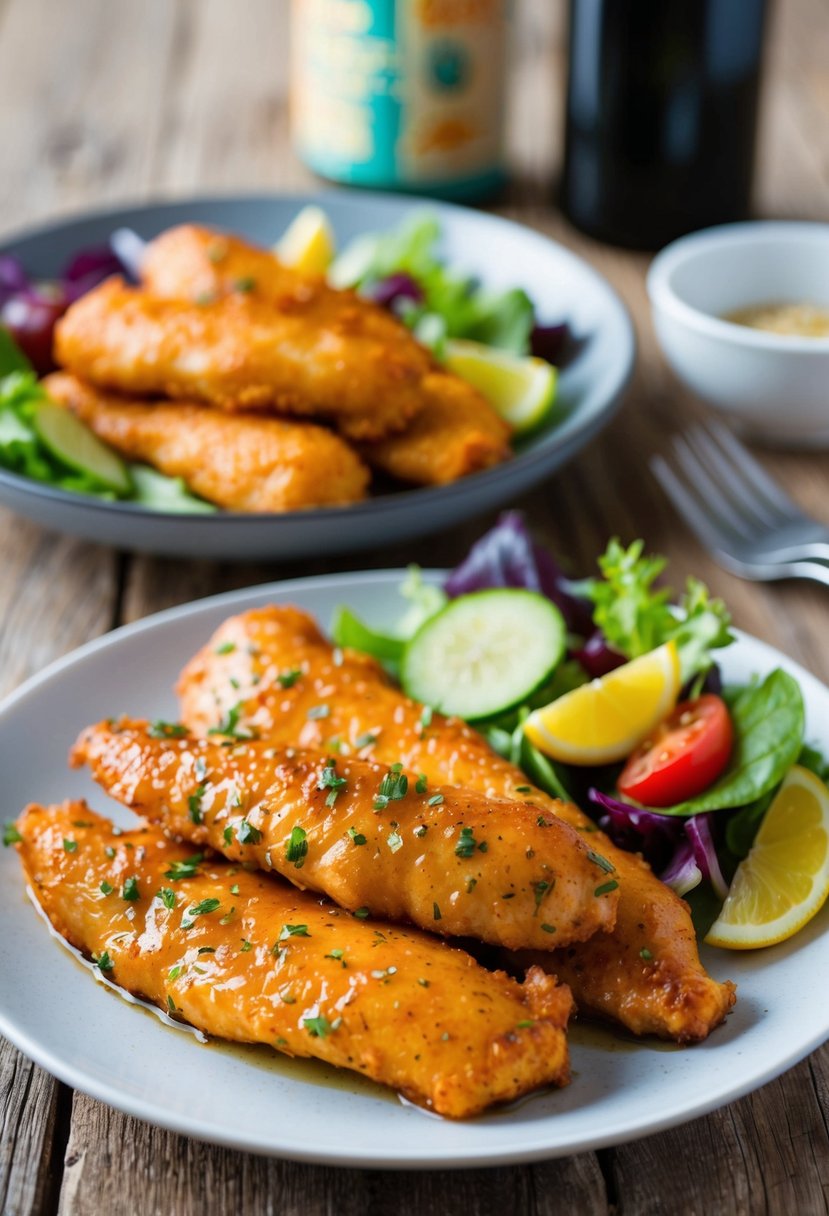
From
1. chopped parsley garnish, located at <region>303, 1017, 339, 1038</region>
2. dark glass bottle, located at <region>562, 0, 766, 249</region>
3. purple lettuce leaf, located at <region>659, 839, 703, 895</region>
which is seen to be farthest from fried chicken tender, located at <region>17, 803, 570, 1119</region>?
dark glass bottle, located at <region>562, 0, 766, 249</region>

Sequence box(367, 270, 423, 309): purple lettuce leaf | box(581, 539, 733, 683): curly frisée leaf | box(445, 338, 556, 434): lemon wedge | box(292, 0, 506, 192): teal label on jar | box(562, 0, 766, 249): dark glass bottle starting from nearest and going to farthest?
box(581, 539, 733, 683): curly frisée leaf → box(445, 338, 556, 434): lemon wedge → box(367, 270, 423, 309): purple lettuce leaf → box(562, 0, 766, 249): dark glass bottle → box(292, 0, 506, 192): teal label on jar

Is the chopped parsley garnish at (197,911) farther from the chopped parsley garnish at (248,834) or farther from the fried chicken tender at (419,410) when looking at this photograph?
the fried chicken tender at (419,410)

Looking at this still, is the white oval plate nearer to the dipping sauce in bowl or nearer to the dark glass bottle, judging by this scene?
the dipping sauce in bowl

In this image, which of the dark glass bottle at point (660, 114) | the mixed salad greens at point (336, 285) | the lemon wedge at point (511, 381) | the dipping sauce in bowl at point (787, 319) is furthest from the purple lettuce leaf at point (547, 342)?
the dark glass bottle at point (660, 114)

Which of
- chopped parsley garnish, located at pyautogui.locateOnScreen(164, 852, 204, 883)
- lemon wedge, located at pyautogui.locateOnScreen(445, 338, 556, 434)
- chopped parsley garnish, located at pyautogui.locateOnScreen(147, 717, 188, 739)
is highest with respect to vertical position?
chopped parsley garnish, located at pyautogui.locateOnScreen(147, 717, 188, 739)

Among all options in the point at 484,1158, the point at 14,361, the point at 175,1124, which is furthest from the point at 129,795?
the point at 14,361
